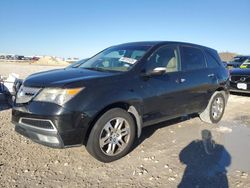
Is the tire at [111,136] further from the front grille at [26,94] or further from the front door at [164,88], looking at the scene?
the front grille at [26,94]

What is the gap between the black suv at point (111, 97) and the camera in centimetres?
355

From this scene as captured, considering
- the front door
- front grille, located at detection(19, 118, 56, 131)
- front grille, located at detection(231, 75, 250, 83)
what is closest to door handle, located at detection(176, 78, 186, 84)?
the front door

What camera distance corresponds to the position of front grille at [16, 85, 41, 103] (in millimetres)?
3765

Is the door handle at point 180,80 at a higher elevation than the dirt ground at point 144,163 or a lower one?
higher

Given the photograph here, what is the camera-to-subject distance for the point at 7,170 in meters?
3.61

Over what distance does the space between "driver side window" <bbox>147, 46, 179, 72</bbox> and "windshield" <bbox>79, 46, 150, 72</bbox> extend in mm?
202

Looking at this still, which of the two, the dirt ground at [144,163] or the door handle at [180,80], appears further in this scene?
the door handle at [180,80]

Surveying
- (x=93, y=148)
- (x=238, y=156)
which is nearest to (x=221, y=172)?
(x=238, y=156)

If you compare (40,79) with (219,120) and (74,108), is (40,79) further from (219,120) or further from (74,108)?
(219,120)

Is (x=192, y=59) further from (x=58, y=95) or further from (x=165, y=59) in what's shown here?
(x=58, y=95)

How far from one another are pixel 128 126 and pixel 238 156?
1.85 meters

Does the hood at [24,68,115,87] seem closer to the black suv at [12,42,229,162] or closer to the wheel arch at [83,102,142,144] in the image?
the black suv at [12,42,229,162]

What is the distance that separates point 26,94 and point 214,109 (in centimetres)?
427

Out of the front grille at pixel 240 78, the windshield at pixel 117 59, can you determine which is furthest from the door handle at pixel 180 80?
the front grille at pixel 240 78
